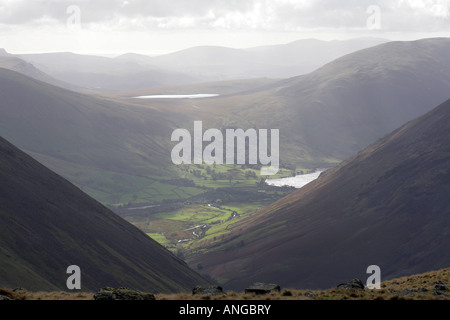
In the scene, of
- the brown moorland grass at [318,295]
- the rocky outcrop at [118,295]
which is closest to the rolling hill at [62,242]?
the brown moorland grass at [318,295]

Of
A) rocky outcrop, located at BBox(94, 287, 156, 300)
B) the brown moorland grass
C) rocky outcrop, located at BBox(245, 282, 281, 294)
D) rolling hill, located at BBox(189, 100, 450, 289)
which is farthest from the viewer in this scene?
rolling hill, located at BBox(189, 100, 450, 289)

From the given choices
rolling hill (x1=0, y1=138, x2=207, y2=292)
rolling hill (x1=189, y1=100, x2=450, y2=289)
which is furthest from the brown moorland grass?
rolling hill (x1=189, y1=100, x2=450, y2=289)

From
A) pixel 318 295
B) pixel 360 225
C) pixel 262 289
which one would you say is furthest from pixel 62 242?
pixel 360 225

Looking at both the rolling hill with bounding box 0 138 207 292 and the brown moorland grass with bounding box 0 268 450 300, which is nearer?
the brown moorland grass with bounding box 0 268 450 300

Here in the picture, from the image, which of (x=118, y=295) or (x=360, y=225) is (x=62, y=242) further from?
(x=360, y=225)

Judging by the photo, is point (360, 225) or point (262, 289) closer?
point (262, 289)

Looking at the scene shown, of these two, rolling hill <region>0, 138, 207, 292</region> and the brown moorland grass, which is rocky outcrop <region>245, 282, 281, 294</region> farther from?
rolling hill <region>0, 138, 207, 292</region>
